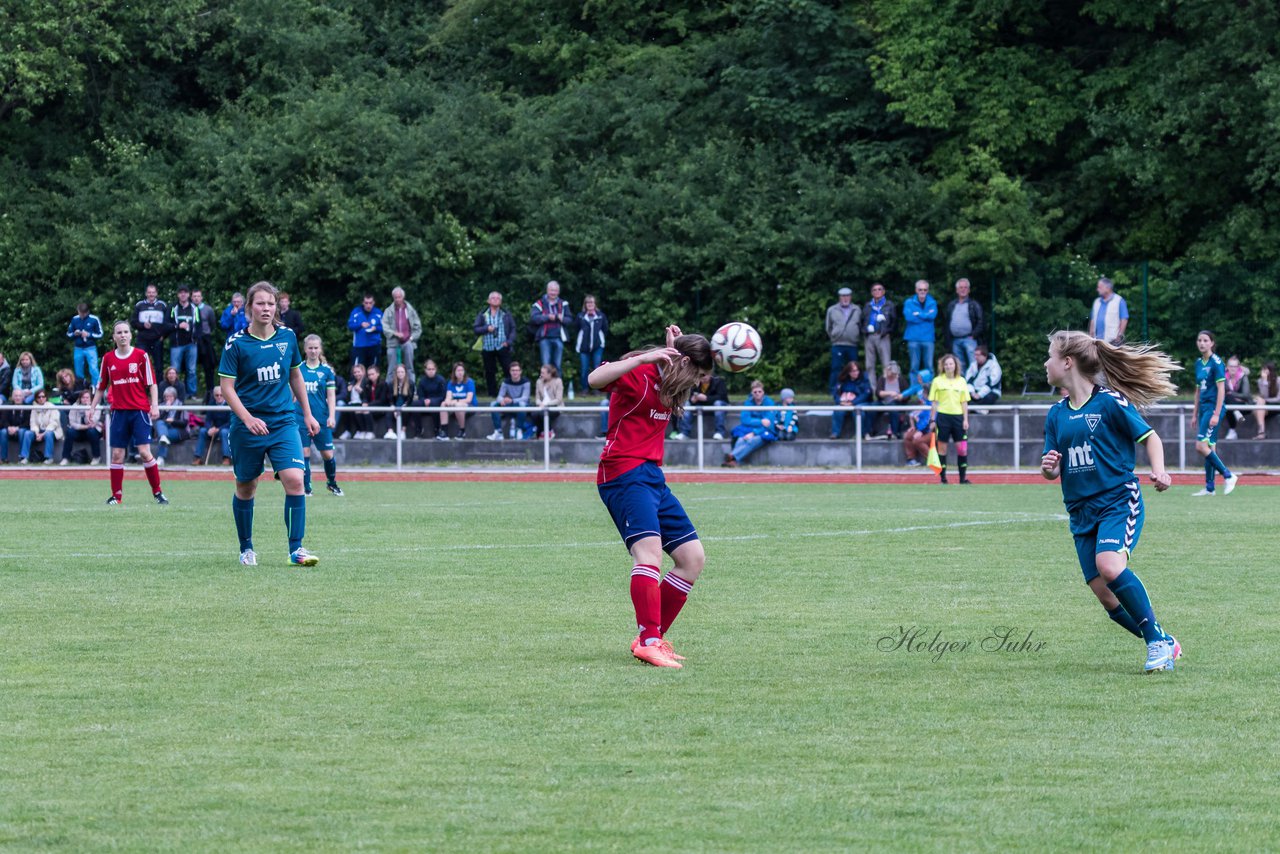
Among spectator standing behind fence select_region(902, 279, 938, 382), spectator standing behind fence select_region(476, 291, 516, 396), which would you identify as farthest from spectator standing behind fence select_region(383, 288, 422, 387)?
spectator standing behind fence select_region(902, 279, 938, 382)

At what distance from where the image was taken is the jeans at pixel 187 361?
3077 centimetres

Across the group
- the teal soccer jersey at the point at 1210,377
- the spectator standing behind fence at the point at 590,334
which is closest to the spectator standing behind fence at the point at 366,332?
the spectator standing behind fence at the point at 590,334

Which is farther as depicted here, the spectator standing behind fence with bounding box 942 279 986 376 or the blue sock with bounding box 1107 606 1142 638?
the spectator standing behind fence with bounding box 942 279 986 376

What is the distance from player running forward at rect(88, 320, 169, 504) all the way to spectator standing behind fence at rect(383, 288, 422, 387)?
32.4 ft

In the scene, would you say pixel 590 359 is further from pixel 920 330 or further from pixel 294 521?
pixel 294 521

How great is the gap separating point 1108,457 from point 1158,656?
976 mm

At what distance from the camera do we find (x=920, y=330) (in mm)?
28812

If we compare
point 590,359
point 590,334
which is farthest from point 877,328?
point 590,359

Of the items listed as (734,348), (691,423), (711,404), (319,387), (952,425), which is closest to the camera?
(734,348)

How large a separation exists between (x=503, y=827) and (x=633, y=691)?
235 cm

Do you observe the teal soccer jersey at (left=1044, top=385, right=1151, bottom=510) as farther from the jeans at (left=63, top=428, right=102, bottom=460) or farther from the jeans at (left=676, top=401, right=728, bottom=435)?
the jeans at (left=63, top=428, right=102, bottom=460)

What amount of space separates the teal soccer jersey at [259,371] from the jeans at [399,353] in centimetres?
1742

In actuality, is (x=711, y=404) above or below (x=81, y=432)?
above

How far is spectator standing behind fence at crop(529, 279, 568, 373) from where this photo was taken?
29.7 metres
